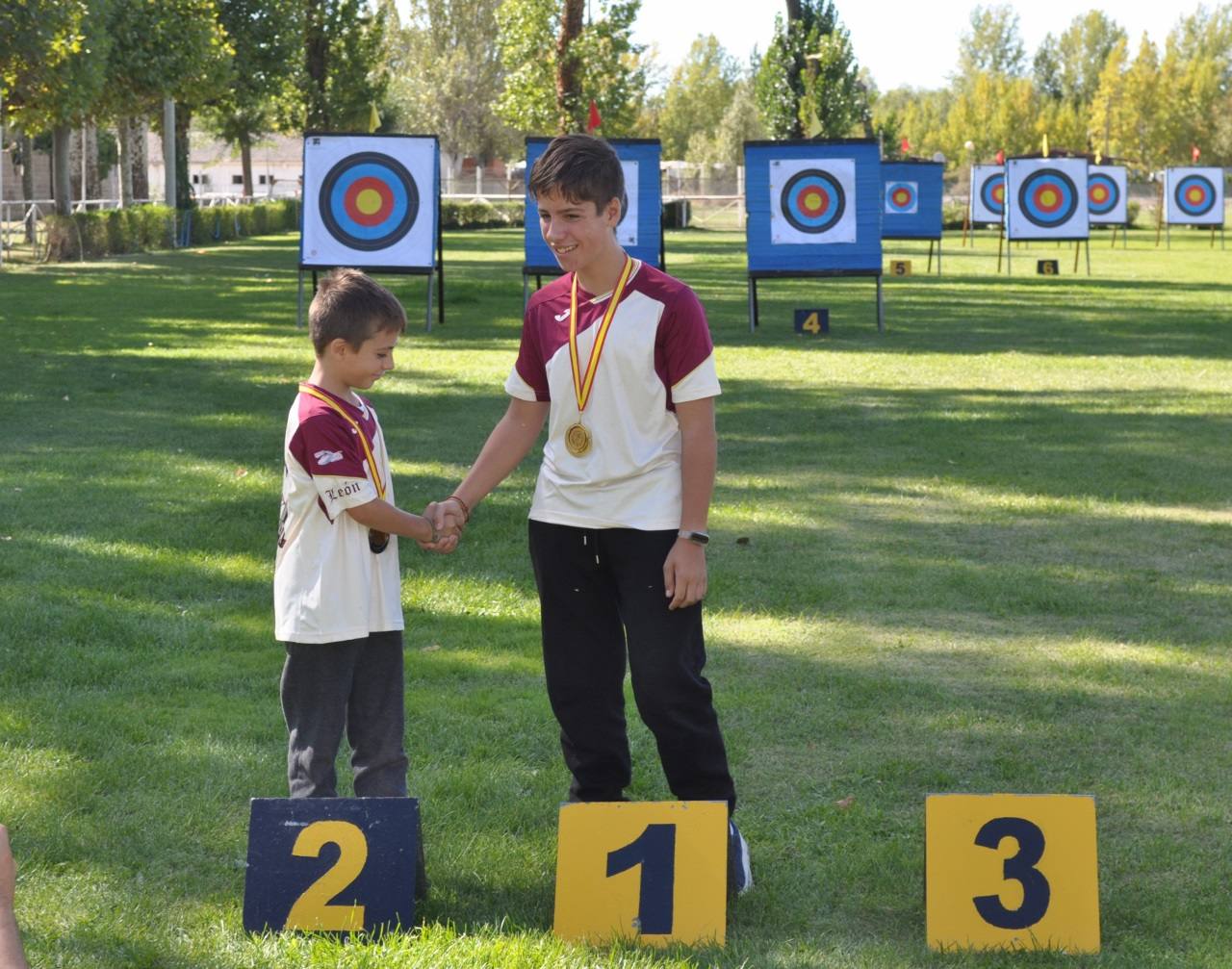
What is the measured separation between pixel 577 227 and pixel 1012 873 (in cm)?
152

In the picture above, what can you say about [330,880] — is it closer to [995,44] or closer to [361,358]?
[361,358]

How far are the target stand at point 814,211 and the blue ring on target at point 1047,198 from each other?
402 inches

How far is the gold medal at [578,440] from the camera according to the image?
3.28m

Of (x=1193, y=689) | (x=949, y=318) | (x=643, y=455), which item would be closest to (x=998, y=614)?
(x=1193, y=689)

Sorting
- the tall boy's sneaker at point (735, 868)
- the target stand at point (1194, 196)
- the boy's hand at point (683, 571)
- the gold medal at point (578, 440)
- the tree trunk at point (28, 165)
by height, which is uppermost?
the tree trunk at point (28, 165)

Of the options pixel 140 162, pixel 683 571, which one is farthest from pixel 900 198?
pixel 683 571

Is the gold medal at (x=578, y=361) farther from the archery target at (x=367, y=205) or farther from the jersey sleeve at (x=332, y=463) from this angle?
the archery target at (x=367, y=205)

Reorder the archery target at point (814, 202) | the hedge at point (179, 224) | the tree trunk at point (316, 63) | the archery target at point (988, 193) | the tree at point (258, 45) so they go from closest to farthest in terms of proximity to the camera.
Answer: the archery target at point (814, 202) < the hedge at point (179, 224) < the tree at point (258, 45) < the archery target at point (988, 193) < the tree trunk at point (316, 63)

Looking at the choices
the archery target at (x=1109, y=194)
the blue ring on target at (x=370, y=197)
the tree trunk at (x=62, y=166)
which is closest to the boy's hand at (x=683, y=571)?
the blue ring on target at (x=370, y=197)

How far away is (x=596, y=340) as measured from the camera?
127 inches

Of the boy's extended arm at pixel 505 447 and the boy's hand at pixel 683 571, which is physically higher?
the boy's extended arm at pixel 505 447

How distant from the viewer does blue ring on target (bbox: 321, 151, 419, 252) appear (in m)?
15.0

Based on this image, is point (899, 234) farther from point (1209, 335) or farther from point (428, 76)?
point (428, 76)

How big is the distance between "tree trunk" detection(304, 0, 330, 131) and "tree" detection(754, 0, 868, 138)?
12069 millimetres
